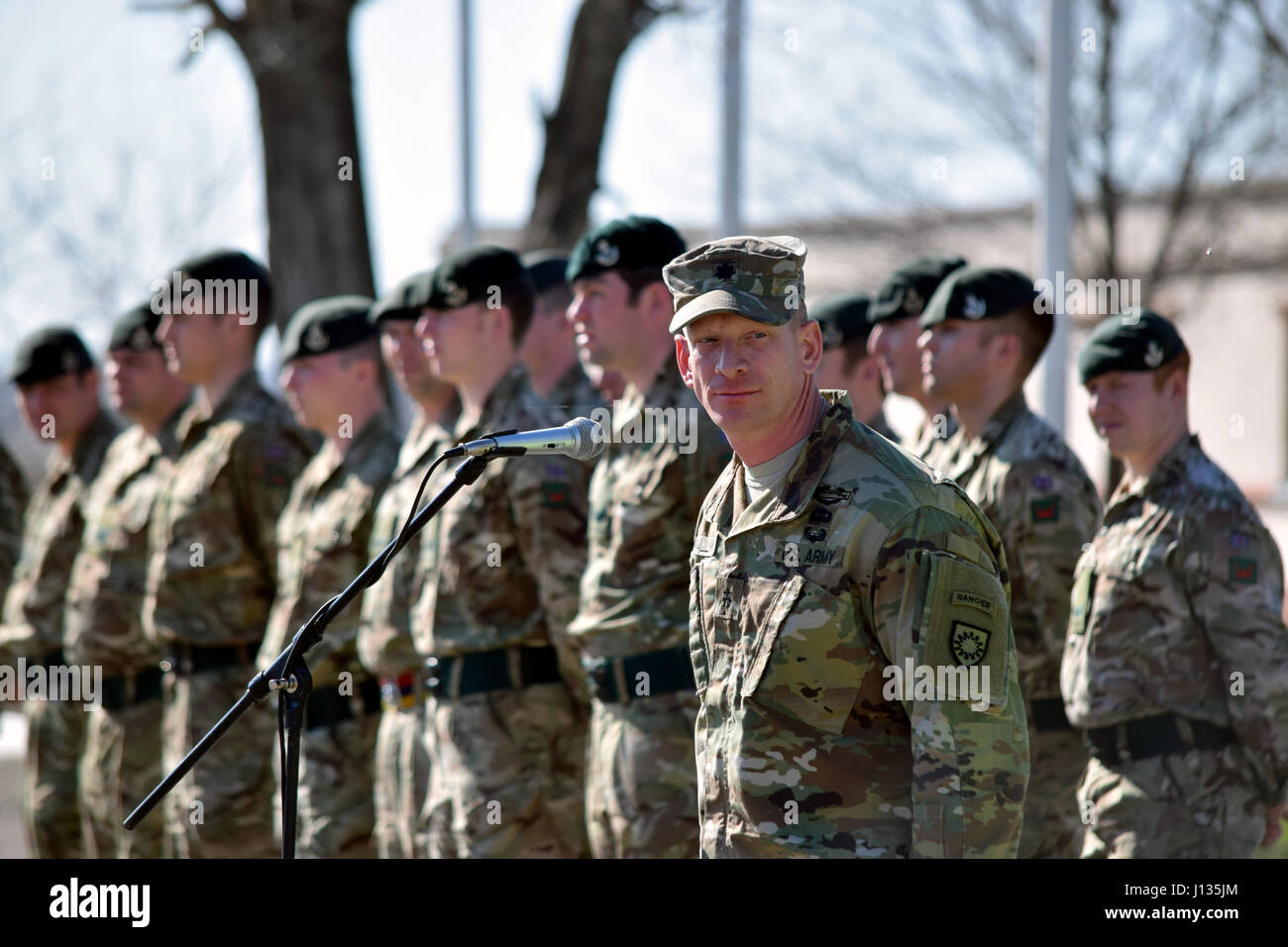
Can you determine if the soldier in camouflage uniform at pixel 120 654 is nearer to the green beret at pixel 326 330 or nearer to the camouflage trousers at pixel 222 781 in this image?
the camouflage trousers at pixel 222 781

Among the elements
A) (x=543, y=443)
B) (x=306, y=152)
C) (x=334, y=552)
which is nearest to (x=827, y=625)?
(x=543, y=443)

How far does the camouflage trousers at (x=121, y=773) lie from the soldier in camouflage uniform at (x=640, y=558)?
8.95 ft

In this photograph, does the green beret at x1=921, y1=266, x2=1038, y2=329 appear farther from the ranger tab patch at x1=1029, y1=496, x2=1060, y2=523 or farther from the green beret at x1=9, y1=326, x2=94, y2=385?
the green beret at x1=9, y1=326, x2=94, y2=385

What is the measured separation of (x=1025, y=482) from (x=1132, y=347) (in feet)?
1.72

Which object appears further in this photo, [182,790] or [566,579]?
[182,790]

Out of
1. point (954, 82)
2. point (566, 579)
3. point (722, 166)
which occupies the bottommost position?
point (566, 579)

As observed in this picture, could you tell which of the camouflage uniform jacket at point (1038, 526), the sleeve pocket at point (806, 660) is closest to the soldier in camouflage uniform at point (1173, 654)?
the camouflage uniform jacket at point (1038, 526)

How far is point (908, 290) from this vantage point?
17.8 feet

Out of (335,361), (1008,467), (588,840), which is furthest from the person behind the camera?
(335,361)

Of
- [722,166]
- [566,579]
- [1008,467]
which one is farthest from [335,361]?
[722,166]

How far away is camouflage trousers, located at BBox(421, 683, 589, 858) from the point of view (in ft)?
16.0
